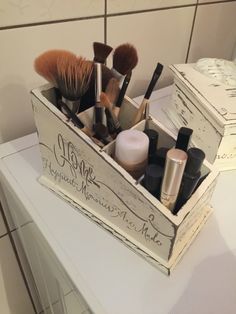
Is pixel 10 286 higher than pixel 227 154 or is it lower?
lower

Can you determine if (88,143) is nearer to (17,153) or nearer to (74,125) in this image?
(74,125)

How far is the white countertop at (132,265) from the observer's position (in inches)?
11.4

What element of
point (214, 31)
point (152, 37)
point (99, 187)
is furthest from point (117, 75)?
point (214, 31)

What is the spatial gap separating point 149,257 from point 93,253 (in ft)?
0.20

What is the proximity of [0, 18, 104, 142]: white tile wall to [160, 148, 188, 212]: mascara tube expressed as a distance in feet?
0.86

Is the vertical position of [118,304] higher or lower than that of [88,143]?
lower

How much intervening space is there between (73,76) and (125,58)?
2.7 inches

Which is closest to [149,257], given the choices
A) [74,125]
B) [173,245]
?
[173,245]

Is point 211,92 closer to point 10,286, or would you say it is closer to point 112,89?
point 112,89

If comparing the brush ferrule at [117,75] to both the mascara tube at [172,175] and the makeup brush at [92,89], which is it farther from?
the mascara tube at [172,175]

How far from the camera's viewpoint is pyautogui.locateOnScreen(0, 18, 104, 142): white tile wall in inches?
15.9

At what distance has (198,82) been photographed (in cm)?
45

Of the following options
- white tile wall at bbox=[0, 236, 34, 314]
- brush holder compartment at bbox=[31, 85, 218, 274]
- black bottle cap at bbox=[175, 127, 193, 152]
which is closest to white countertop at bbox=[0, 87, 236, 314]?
brush holder compartment at bbox=[31, 85, 218, 274]

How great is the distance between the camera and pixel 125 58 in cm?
34
